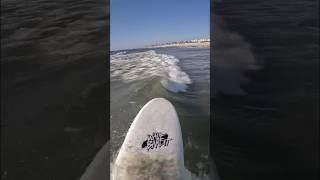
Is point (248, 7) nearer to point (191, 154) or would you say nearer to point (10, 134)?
point (191, 154)

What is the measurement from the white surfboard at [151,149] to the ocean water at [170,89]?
20cm

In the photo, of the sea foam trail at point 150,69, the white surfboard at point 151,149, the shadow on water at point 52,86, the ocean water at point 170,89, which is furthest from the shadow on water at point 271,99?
the shadow on water at point 52,86

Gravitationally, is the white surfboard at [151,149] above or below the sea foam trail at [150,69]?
below

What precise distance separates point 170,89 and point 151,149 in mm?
1272

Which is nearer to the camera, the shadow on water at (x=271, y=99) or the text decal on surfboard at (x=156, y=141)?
the text decal on surfboard at (x=156, y=141)

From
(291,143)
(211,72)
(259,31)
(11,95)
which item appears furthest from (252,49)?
(11,95)

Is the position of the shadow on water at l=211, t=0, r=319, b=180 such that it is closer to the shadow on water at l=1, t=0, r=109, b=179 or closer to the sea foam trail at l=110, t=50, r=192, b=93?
the sea foam trail at l=110, t=50, r=192, b=93

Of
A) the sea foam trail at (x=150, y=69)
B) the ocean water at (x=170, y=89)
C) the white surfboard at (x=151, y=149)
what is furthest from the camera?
the sea foam trail at (x=150, y=69)

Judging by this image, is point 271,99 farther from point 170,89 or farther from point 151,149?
point 151,149

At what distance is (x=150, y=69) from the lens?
478 cm

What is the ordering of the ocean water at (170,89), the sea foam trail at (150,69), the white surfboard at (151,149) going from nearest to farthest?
the white surfboard at (151,149), the ocean water at (170,89), the sea foam trail at (150,69)

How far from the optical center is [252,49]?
14.2 ft

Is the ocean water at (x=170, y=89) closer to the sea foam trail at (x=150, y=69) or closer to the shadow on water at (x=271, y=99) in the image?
the sea foam trail at (x=150, y=69)

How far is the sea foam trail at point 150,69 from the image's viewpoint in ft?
14.2
